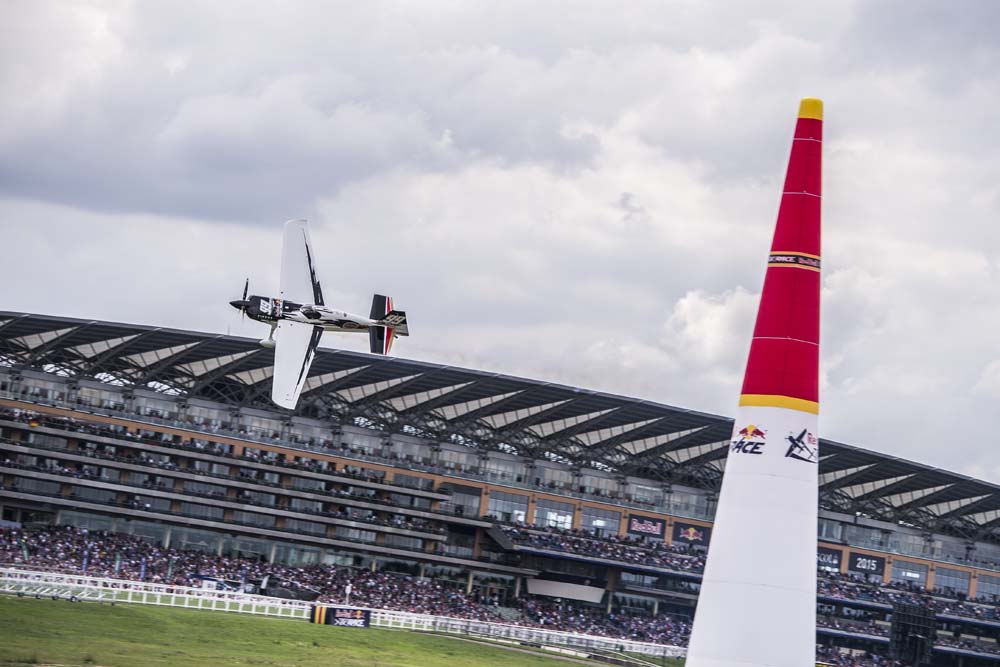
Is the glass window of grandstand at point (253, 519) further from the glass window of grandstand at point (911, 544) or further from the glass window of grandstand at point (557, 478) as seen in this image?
the glass window of grandstand at point (911, 544)

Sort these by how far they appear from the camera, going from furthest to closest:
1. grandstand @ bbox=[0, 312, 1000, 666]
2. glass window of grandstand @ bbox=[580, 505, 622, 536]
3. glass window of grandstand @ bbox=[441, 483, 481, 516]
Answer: glass window of grandstand @ bbox=[580, 505, 622, 536], glass window of grandstand @ bbox=[441, 483, 481, 516], grandstand @ bbox=[0, 312, 1000, 666]

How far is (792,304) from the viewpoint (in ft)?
75.2

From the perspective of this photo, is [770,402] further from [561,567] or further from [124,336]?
[561,567]

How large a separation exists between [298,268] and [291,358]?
4.42 meters

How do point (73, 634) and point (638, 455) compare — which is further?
point (638, 455)

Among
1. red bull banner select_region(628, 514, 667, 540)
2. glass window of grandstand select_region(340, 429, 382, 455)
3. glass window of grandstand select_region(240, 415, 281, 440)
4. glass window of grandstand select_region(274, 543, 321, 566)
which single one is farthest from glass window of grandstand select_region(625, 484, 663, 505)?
glass window of grandstand select_region(240, 415, 281, 440)

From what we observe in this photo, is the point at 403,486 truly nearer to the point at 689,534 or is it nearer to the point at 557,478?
the point at 557,478

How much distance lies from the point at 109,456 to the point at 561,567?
4139cm

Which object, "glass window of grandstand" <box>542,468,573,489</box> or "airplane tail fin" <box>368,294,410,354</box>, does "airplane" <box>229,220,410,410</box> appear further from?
"glass window of grandstand" <box>542,468,573,489</box>

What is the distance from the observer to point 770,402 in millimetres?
22828

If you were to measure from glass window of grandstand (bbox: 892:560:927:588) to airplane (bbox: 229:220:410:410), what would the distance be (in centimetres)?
9515

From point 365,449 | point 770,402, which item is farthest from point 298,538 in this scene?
point 770,402

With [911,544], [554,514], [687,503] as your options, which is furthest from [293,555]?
[911,544]

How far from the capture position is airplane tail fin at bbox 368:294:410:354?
49812mm
